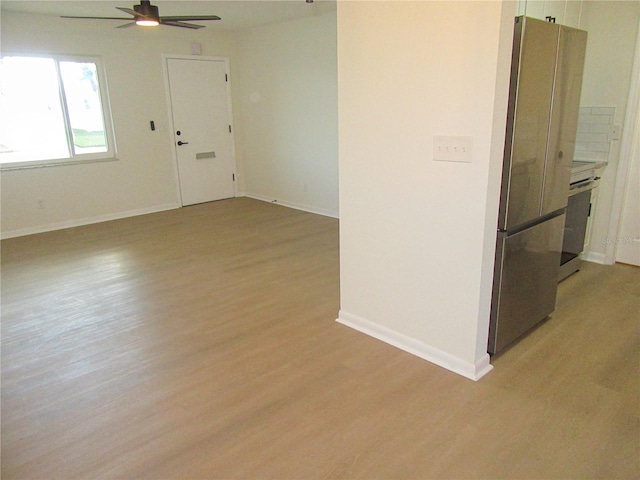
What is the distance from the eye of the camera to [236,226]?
5.77 meters

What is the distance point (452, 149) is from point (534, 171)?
1.97 ft

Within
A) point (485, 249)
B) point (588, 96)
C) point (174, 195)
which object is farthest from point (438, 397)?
point (174, 195)

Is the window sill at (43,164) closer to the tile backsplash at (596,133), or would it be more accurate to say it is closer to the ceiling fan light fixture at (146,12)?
the ceiling fan light fixture at (146,12)

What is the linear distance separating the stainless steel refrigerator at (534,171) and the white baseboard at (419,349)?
19 cm

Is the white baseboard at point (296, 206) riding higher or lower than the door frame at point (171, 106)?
lower

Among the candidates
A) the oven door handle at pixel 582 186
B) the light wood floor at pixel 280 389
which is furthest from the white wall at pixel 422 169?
the oven door handle at pixel 582 186

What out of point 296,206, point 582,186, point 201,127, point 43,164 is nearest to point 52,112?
point 43,164

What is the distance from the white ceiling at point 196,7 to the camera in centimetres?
467

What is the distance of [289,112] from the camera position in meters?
6.43

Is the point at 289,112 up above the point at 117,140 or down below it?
above

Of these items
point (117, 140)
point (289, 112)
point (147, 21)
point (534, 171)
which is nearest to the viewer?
point (534, 171)

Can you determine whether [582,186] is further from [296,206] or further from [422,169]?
[296,206]

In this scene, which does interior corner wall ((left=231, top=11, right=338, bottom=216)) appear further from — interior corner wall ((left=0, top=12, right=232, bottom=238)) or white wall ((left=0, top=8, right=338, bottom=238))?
interior corner wall ((left=0, top=12, right=232, bottom=238))

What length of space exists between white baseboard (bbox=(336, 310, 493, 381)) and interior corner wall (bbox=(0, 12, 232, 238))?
432 cm
